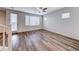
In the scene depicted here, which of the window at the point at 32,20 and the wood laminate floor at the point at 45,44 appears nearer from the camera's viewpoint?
the wood laminate floor at the point at 45,44

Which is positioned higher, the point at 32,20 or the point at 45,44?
the point at 32,20

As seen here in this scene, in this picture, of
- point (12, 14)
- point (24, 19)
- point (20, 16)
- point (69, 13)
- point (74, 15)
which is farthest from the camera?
point (24, 19)

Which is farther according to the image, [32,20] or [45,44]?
[32,20]

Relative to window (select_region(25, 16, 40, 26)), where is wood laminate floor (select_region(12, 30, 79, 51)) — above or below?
below

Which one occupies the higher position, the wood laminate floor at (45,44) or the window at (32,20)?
the window at (32,20)

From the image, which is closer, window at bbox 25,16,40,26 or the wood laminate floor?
the wood laminate floor

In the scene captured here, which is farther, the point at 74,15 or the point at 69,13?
the point at 69,13
